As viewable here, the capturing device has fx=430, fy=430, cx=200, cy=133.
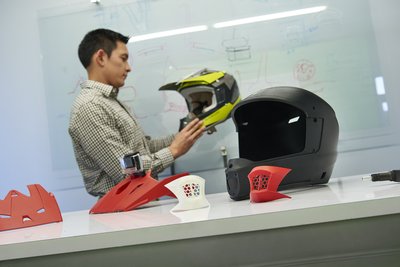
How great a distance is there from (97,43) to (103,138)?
0.60 metres

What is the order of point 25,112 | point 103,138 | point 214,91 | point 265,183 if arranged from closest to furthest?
point 265,183, point 103,138, point 214,91, point 25,112

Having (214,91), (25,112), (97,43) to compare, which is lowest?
(214,91)

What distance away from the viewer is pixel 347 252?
2.29 feet

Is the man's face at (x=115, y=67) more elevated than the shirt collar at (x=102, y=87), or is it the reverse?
the man's face at (x=115, y=67)

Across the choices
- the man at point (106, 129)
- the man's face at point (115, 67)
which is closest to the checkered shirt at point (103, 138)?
the man at point (106, 129)

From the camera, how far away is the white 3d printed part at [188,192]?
906 mm

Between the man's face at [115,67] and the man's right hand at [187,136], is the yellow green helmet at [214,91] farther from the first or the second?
the man's face at [115,67]

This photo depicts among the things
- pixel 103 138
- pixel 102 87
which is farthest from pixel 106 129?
pixel 102 87

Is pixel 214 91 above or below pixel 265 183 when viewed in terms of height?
above

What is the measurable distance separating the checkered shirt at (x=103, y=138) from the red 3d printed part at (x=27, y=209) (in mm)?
576

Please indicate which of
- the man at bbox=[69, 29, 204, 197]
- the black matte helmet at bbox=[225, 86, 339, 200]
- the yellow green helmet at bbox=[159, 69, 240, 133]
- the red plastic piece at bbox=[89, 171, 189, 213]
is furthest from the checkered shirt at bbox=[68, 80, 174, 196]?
the black matte helmet at bbox=[225, 86, 339, 200]

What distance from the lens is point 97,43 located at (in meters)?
2.04

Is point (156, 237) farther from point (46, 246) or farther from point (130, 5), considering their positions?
point (130, 5)

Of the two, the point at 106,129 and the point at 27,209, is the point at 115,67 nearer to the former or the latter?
the point at 106,129
